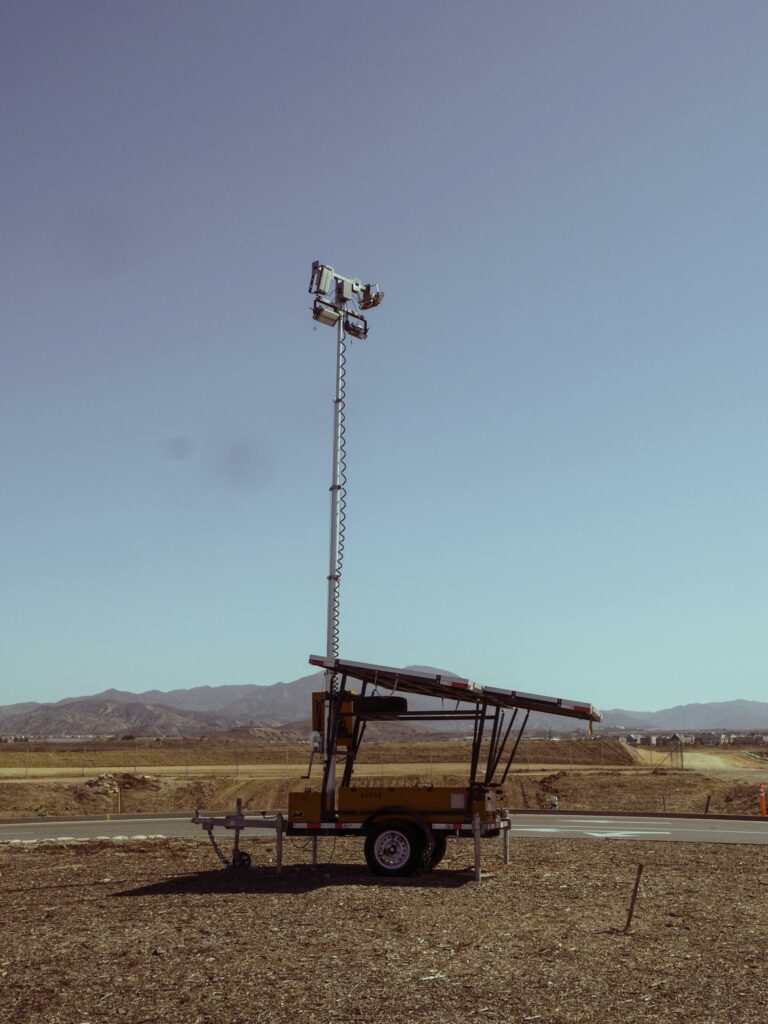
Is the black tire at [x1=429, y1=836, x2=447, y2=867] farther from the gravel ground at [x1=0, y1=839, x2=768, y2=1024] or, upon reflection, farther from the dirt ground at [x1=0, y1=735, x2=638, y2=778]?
the dirt ground at [x1=0, y1=735, x2=638, y2=778]

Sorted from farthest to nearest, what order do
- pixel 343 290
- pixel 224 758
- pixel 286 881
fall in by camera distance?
pixel 224 758 → pixel 343 290 → pixel 286 881

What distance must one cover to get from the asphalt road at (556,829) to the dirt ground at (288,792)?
33.4 ft

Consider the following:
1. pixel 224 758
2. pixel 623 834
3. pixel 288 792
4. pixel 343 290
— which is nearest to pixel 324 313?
pixel 343 290

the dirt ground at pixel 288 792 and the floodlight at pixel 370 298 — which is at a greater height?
the floodlight at pixel 370 298

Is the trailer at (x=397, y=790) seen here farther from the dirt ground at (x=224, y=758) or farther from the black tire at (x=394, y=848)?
the dirt ground at (x=224, y=758)

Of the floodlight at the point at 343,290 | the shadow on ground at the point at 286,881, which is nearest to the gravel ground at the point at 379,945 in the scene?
the shadow on ground at the point at 286,881

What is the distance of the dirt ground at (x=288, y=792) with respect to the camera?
43250mm

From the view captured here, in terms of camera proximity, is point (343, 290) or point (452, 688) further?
point (343, 290)

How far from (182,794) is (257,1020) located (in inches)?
1782

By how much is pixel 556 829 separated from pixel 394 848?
11399mm

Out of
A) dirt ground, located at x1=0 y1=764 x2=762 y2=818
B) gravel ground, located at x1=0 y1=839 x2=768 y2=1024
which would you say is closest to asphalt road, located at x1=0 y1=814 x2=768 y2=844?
gravel ground, located at x1=0 y1=839 x2=768 y2=1024

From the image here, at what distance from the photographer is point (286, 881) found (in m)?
16.0

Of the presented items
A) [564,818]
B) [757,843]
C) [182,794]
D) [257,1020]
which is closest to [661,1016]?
[257,1020]

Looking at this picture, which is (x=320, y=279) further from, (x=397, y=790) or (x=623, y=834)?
(x=623, y=834)
